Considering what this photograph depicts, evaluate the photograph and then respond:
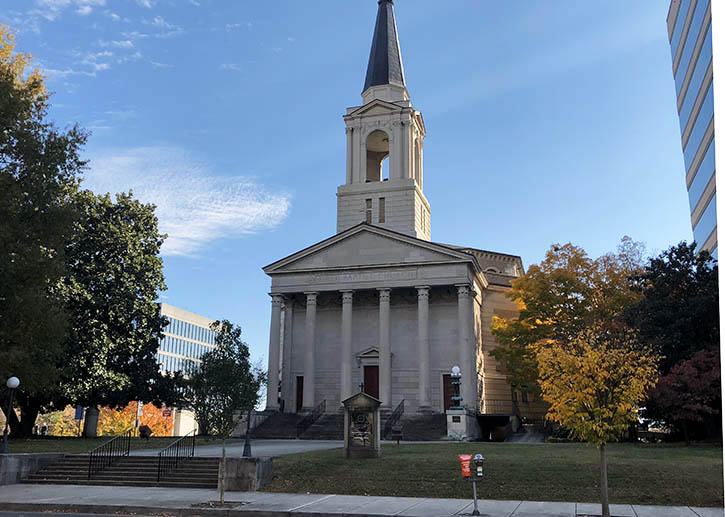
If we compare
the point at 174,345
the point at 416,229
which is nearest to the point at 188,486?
the point at 416,229

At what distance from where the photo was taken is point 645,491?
1750cm

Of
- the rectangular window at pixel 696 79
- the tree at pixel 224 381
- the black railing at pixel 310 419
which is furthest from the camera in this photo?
the rectangular window at pixel 696 79

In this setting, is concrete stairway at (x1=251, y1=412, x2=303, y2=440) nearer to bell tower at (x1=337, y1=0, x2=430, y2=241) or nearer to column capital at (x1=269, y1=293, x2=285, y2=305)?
column capital at (x1=269, y1=293, x2=285, y2=305)

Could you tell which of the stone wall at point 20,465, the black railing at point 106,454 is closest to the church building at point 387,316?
the black railing at point 106,454

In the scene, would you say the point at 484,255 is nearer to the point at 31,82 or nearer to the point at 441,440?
the point at 441,440

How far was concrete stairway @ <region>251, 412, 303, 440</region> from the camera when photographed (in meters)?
39.5

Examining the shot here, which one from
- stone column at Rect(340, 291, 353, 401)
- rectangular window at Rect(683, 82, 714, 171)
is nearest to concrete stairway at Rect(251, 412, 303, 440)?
stone column at Rect(340, 291, 353, 401)

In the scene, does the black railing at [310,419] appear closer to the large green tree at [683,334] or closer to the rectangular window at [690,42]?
the large green tree at [683,334]

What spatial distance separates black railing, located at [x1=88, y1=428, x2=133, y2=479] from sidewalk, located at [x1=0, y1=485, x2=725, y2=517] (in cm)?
277

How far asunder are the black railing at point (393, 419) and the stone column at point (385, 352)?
0.82 meters

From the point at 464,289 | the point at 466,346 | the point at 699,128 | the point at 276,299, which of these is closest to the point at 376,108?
the point at 276,299

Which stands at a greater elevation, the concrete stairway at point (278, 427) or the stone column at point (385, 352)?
the stone column at point (385, 352)

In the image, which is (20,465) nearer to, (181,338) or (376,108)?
(376,108)

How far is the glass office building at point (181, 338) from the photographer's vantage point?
117250 mm
